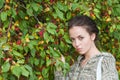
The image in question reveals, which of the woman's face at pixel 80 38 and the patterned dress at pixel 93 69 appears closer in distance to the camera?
the patterned dress at pixel 93 69

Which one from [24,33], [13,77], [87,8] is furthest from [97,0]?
[13,77]

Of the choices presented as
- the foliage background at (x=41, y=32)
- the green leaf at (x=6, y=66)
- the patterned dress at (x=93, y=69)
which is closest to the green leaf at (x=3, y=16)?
the foliage background at (x=41, y=32)

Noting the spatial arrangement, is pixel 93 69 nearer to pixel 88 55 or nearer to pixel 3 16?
pixel 88 55

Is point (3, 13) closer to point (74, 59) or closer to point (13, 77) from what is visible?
point (13, 77)

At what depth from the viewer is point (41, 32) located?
2.15 meters

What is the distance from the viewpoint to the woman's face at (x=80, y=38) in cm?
216

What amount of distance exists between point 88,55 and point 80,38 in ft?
0.48

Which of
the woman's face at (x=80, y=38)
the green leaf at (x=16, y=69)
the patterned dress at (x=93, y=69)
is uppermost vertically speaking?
the woman's face at (x=80, y=38)

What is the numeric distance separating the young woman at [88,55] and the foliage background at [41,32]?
10cm

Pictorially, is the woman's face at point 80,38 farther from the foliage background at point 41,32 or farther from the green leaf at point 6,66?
the green leaf at point 6,66

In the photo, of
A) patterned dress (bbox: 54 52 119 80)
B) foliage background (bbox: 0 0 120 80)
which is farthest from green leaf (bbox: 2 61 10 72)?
patterned dress (bbox: 54 52 119 80)

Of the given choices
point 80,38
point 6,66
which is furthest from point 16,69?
point 80,38

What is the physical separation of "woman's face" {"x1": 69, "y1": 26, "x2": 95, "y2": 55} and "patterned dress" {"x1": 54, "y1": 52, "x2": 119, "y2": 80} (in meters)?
0.08

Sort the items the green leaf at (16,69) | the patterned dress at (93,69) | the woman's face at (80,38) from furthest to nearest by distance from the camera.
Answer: the woman's face at (80,38) < the patterned dress at (93,69) < the green leaf at (16,69)
